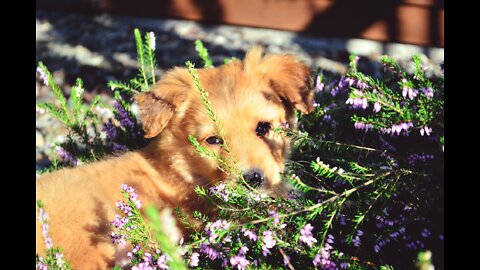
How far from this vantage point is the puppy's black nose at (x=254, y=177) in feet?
8.64

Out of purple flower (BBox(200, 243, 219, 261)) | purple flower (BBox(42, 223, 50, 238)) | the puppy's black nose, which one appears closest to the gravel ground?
the puppy's black nose

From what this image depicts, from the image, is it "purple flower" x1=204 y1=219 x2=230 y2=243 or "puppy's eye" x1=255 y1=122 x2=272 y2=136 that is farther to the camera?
"puppy's eye" x1=255 y1=122 x2=272 y2=136

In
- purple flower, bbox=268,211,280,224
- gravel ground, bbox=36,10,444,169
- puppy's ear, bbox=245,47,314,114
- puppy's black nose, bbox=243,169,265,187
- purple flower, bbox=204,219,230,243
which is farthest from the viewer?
gravel ground, bbox=36,10,444,169

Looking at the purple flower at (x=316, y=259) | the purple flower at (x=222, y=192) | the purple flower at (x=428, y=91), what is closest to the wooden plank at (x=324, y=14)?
the purple flower at (x=428, y=91)

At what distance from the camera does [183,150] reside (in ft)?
10.2

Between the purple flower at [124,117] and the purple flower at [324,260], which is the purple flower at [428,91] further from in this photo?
the purple flower at [124,117]

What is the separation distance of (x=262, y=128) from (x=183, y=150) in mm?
474

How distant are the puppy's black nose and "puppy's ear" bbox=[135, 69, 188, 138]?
564 mm

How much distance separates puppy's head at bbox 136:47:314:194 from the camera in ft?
9.41

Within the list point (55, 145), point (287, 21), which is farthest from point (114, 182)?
point (287, 21)

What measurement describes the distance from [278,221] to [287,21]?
557 cm

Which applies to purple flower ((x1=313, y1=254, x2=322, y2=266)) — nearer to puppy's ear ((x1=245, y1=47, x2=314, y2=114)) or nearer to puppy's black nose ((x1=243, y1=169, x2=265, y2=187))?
puppy's black nose ((x1=243, y1=169, x2=265, y2=187))

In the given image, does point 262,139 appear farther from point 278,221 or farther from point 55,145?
point 55,145

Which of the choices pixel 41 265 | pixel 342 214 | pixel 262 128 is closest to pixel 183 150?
pixel 262 128
